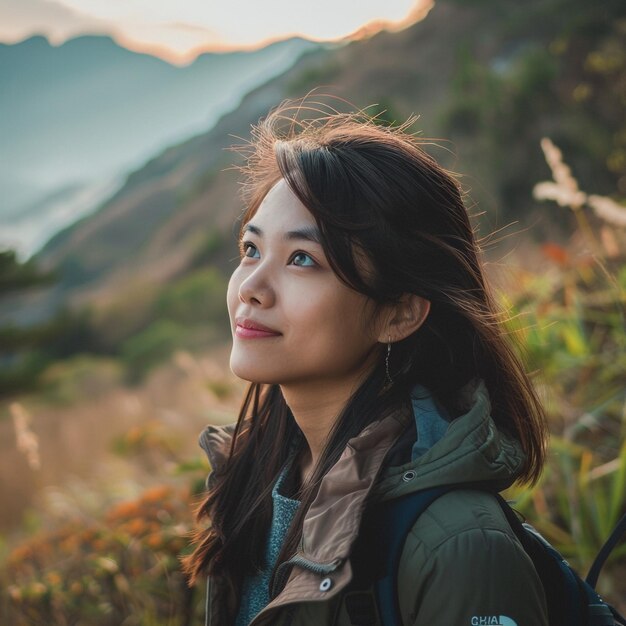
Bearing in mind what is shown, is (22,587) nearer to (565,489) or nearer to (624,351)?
(565,489)

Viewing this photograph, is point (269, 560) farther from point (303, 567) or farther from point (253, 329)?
point (253, 329)

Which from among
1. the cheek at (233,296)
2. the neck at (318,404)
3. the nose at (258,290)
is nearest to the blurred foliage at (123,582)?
the neck at (318,404)

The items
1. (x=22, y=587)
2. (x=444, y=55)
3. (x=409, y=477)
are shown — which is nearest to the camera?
(x=409, y=477)

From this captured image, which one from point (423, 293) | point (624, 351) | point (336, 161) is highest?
point (336, 161)

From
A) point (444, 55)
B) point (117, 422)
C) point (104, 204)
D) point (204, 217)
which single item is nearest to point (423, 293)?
point (117, 422)

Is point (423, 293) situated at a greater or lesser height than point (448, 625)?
greater

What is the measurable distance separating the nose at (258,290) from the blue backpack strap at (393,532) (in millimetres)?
511

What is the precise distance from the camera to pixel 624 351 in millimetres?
3469

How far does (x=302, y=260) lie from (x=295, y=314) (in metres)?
0.13

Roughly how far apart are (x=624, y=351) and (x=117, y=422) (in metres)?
5.69

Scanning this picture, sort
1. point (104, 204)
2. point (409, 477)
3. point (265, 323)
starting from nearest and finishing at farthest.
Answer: point (409, 477)
point (265, 323)
point (104, 204)

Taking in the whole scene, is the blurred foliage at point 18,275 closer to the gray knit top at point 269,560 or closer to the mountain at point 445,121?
the mountain at point 445,121

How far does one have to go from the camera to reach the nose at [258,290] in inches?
59.7

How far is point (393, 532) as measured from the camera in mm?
1212
